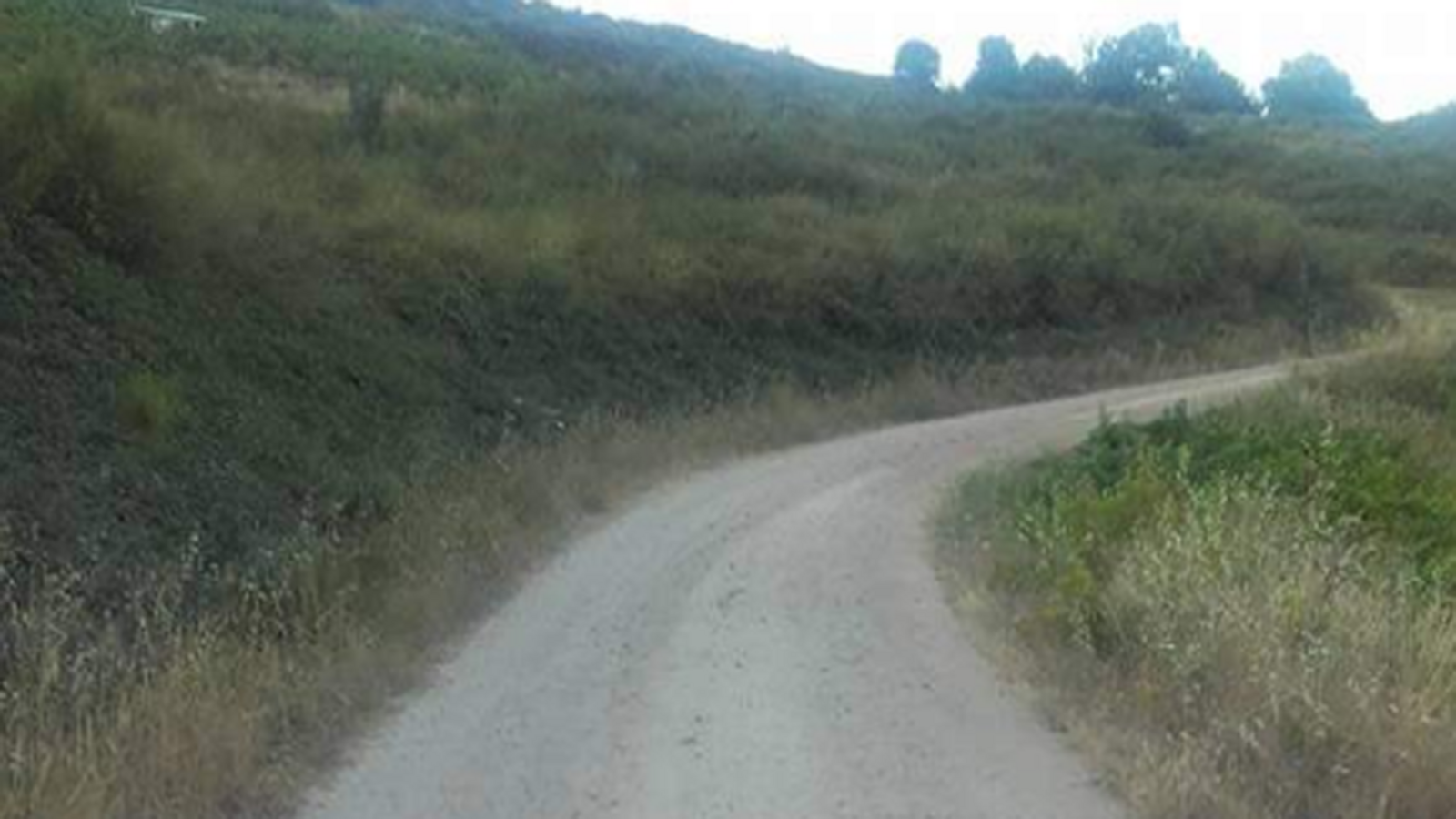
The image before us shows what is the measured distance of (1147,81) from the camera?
131625 millimetres

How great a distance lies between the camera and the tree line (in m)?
125

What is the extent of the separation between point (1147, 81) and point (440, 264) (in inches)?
4453

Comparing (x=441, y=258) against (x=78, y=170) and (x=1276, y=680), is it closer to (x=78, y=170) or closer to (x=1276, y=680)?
(x=78, y=170)

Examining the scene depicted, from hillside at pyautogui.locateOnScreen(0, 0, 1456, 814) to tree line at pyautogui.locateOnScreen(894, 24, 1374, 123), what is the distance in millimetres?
57527

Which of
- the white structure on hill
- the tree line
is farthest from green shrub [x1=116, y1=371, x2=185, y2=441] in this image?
the tree line

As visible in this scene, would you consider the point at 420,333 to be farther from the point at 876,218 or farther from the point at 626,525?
the point at 876,218

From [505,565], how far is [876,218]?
1021 inches

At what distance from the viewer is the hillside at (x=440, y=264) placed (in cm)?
1486

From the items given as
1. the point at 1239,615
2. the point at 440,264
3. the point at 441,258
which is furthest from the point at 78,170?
the point at 1239,615

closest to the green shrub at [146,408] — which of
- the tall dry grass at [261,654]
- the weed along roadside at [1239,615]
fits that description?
the tall dry grass at [261,654]

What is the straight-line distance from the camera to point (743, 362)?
31.0 meters

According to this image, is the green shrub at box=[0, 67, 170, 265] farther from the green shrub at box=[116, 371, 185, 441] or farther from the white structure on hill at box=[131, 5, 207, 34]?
the white structure on hill at box=[131, 5, 207, 34]

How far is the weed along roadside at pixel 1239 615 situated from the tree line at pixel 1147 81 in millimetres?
97008

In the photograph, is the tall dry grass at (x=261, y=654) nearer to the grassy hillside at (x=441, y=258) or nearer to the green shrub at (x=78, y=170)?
the grassy hillside at (x=441, y=258)
